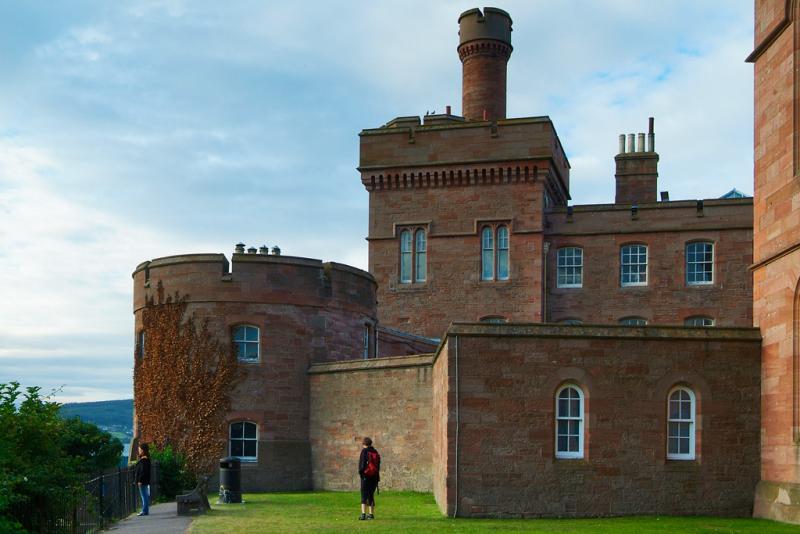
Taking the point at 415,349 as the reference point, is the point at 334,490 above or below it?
below

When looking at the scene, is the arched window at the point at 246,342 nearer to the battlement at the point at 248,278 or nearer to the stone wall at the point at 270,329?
the stone wall at the point at 270,329

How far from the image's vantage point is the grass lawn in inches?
716

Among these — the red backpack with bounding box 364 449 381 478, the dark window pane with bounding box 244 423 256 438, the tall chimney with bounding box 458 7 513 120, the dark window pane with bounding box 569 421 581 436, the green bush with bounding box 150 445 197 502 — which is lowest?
the green bush with bounding box 150 445 197 502

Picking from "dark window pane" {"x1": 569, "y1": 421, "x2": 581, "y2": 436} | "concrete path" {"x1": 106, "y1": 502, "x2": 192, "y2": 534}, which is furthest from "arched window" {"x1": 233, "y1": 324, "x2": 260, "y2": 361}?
"dark window pane" {"x1": 569, "y1": 421, "x2": 581, "y2": 436}

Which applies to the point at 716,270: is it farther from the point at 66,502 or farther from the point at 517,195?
the point at 66,502

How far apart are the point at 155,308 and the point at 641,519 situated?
17474 mm

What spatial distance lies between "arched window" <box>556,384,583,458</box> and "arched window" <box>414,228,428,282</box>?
65.5 ft

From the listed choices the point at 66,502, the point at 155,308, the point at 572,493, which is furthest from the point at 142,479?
the point at 155,308

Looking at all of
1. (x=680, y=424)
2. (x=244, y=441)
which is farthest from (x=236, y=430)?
(x=680, y=424)

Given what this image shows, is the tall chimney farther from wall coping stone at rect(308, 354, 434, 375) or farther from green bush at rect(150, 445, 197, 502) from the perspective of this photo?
green bush at rect(150, 445, 197, 502)

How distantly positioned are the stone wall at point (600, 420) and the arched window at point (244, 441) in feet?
36.6

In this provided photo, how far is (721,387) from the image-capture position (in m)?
21.6

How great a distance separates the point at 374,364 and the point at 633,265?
1446 cm

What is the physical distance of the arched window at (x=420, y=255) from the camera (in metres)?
41.2
